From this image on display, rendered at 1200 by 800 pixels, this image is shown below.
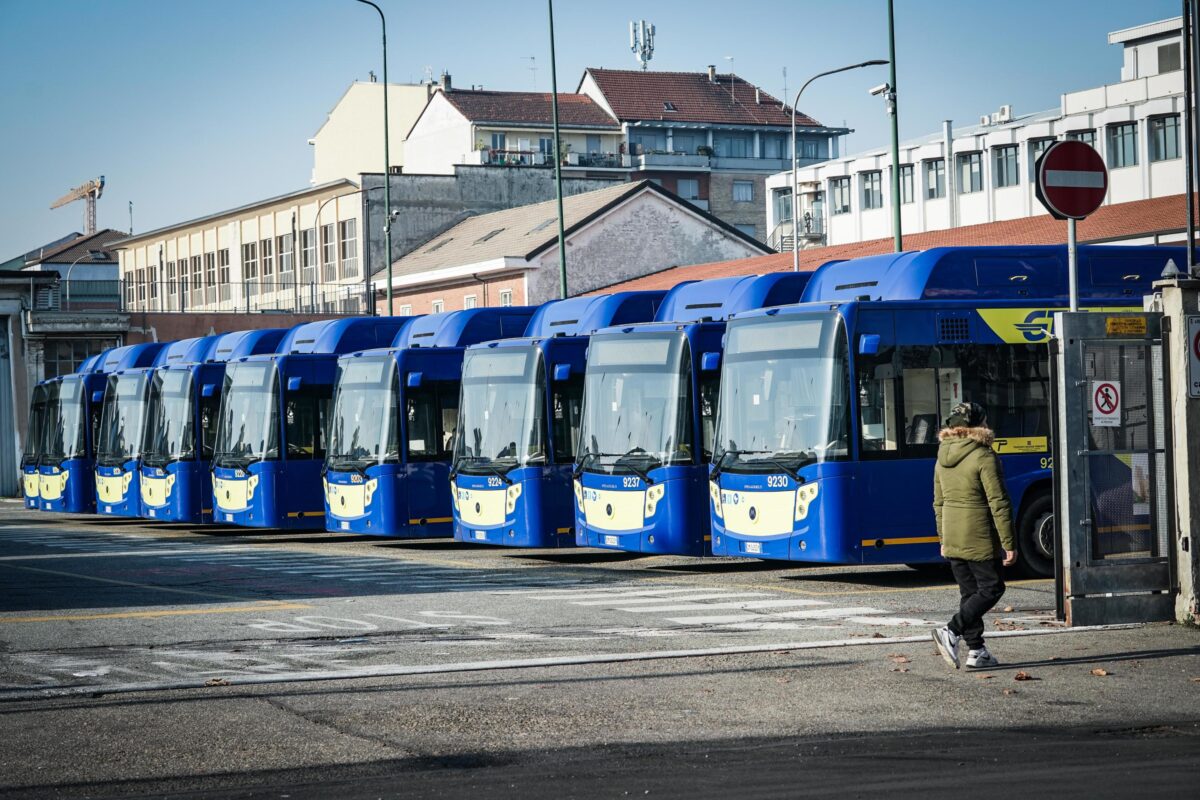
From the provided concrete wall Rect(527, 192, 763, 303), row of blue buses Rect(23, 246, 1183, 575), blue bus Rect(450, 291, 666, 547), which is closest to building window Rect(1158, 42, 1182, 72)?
concrete wall Rect(527, 192, 763, 303)

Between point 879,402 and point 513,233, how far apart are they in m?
51.6

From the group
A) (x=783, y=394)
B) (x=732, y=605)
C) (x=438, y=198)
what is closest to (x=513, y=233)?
(x=438, y=198)

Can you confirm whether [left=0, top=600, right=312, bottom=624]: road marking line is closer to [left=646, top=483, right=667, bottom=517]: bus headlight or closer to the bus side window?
[left=646, top=483, right=667, bottom=517]: bus headlight

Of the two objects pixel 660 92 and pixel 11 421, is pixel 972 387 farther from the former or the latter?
pixel 660 92

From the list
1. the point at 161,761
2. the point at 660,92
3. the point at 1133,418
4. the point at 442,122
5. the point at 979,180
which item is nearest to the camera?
Answer: the point at 161,761

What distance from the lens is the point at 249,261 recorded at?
8731cm

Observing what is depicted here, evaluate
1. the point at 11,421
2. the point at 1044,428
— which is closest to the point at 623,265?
the point at 11,421

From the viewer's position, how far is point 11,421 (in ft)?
189

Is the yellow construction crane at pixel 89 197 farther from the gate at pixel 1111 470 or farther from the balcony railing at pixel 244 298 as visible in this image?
the gate at pixel 1111 470

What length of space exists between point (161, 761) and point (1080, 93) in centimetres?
7929

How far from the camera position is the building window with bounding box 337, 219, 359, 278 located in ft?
249

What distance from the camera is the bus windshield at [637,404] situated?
799 inches

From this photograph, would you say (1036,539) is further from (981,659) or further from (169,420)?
(169,420)

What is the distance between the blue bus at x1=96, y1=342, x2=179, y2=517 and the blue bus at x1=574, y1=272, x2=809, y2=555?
50.6 feet
